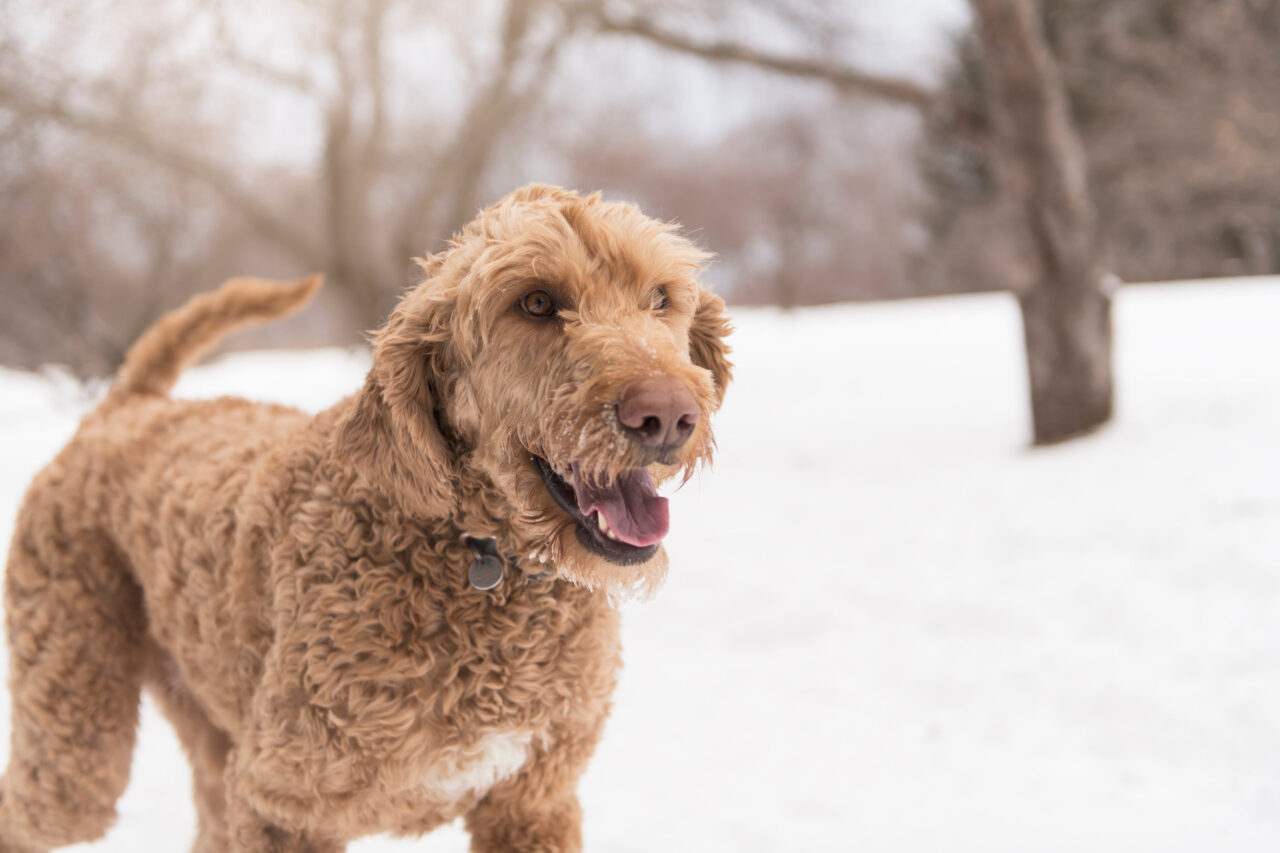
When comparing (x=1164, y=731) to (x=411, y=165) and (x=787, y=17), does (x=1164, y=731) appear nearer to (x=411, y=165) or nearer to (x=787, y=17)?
(x=787, y=17)

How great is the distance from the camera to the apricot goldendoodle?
5.54 ft

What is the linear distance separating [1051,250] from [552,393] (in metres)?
5.29

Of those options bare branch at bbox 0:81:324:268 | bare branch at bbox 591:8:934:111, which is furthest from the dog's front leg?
bare branch at bbox 0:81:324:268

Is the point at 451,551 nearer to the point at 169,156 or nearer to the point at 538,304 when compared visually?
the point at 538,304

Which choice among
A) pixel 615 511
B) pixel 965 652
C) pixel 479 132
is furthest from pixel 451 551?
pixel 479 132

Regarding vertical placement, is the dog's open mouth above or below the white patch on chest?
above

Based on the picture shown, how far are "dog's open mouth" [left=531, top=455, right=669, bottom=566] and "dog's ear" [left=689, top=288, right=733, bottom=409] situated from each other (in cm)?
46

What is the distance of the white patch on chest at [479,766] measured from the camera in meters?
1.77

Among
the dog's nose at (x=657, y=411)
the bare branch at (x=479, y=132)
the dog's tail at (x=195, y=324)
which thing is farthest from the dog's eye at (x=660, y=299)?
the bare branch at (x=479, y=132)

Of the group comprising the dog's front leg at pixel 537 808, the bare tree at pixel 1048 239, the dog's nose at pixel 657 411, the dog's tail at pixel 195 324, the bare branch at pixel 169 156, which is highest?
the bare branch at pixel 169 156

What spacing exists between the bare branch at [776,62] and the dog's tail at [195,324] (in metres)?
5.55

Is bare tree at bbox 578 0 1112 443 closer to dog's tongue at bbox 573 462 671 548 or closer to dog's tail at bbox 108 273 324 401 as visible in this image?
dog's tail at bbox 108 273 324 401

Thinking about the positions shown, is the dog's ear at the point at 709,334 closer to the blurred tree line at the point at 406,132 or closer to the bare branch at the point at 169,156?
the blurred tree line at the point at 406,132

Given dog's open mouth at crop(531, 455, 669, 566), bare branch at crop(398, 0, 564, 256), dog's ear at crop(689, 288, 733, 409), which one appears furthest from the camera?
bare branch at crop(398, 0, 564, 256)
